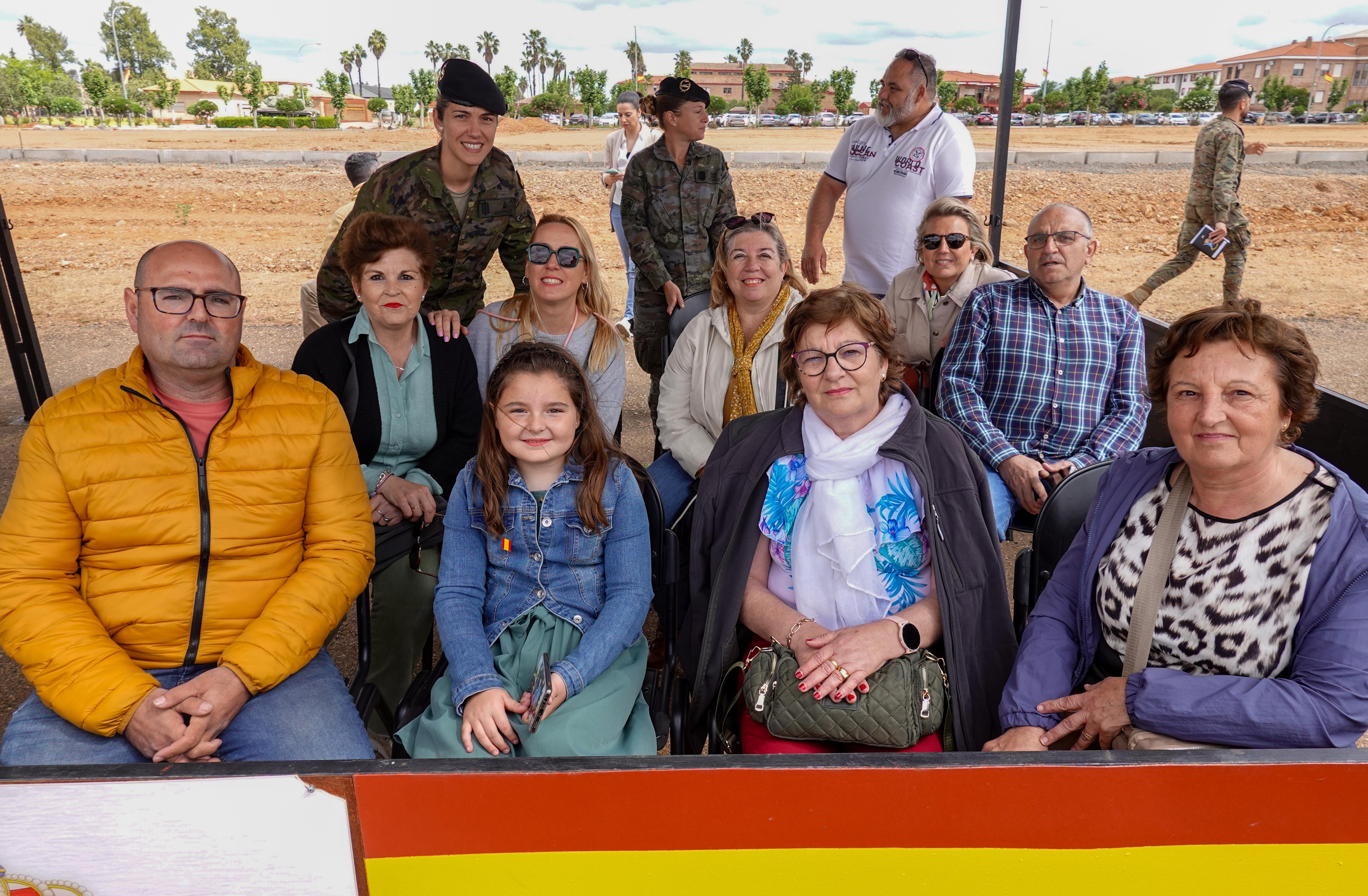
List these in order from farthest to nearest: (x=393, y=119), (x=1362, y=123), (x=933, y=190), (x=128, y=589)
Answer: (x=393, y=119) < (x=1362, y=123) < (x=933, y=190) < (x=128, y=589)

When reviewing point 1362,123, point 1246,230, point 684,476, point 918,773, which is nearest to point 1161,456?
point 918,773

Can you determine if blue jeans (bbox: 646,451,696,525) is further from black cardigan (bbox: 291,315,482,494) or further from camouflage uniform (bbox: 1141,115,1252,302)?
camouflage uniform (bbox: 1141,115,1252,302)

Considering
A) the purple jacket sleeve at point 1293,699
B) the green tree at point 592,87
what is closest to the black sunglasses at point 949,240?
the purple jacket sleeve at point 1293,699

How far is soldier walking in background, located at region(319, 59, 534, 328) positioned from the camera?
3.62 metres

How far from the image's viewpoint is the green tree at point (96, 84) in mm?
Result: 39812

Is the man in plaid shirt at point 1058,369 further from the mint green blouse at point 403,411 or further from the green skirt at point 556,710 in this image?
the mint green blouse at point 403,411

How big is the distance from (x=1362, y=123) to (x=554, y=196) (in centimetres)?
3386

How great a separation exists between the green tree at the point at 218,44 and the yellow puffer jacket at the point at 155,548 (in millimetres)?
4254

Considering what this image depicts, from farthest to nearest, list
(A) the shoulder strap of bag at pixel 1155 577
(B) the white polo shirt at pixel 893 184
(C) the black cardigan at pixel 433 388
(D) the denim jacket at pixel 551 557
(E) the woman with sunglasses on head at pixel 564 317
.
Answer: (B) the white polo shirt at pixel 893 184
(E) the woman with sunglasses on head at pixel 564 317
(C) the black cardigan at pixel 433 388
(D) the denim jacket at pixel 551 557
(A) the shoulder strap of bag at pixel 1155 577

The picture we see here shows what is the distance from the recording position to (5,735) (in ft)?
6.25

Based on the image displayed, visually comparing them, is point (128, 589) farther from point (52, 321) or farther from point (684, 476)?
point (52, 321)

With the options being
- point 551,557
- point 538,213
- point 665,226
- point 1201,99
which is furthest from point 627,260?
point 1201,99

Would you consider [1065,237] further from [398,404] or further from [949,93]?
[949,93]

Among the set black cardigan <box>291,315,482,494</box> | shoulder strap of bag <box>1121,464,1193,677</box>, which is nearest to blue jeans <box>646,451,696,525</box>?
black cardigan <box>291,315,482,494</box>
